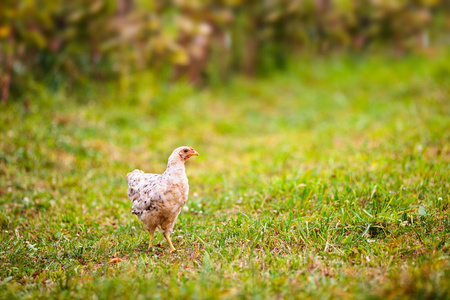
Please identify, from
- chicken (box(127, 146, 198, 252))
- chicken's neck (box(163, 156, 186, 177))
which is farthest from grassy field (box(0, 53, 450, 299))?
chicken's neck (box(163, 156, 186, 177))

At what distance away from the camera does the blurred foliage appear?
23.3 feet

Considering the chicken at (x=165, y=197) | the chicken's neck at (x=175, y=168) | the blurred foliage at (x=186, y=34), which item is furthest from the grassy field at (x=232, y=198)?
the blurred foliage at (x=186, y=34)

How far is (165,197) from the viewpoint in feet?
9.16

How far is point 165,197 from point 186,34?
7218 millimetres

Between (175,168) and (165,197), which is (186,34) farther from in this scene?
(165,197)

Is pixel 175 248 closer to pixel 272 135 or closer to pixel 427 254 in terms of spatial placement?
pixel 427 254

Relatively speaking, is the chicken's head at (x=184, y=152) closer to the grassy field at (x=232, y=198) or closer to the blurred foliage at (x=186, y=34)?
the grassy field at (x=232, y=198)

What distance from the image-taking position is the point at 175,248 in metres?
2.94

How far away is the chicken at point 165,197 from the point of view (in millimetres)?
2801

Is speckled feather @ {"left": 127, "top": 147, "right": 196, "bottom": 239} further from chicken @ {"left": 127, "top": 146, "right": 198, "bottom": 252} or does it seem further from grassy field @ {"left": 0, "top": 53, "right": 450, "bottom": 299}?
grassy field @ {"left": 0, "top": 53, "right": 450, "bottom": 299}

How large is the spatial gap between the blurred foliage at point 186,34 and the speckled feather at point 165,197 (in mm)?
4685

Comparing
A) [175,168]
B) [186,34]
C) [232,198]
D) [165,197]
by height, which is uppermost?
[186,34]

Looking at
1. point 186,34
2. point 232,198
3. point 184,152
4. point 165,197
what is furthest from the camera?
point 186,34

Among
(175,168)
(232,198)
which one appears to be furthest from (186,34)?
(175,168)
